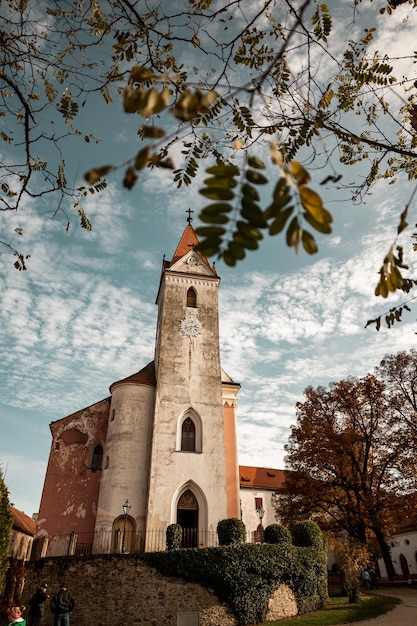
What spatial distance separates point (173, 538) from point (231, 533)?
82.4 inches

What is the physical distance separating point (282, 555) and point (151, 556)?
458 cm

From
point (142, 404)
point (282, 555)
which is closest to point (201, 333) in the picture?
point (142, 404)

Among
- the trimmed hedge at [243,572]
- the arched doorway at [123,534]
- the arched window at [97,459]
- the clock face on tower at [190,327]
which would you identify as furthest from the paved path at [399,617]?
the clock face on tower at [190,327]

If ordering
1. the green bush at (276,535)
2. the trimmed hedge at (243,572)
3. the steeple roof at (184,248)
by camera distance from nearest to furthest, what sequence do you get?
the trimmed hedge at (243,572) → the green bush at (276,535) → the steeple roof at (184,248)

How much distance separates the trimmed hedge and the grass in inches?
26.7

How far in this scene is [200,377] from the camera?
21.4 metres

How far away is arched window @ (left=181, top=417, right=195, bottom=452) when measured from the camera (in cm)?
1998

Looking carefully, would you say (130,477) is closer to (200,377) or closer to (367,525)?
(200,377)

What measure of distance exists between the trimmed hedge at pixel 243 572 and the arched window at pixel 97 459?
677 centimetres

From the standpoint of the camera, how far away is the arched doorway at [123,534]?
17.3 meters

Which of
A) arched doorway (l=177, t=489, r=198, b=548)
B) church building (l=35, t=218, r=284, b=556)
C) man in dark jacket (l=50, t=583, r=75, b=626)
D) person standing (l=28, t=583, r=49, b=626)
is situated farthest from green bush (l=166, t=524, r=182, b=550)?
man in dark jacket (l=50, t=583, r=75, b=626)

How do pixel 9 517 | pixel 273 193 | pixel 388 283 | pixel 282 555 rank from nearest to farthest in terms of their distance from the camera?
pixel 273 193 < pixel 388 283 < pixel 9 517 < pixel 282 555

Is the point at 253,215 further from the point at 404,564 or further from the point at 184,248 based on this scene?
the point at 404,564

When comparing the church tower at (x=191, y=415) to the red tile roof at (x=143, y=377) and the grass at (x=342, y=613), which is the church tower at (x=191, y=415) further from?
the grass at (x=342, y=613)
